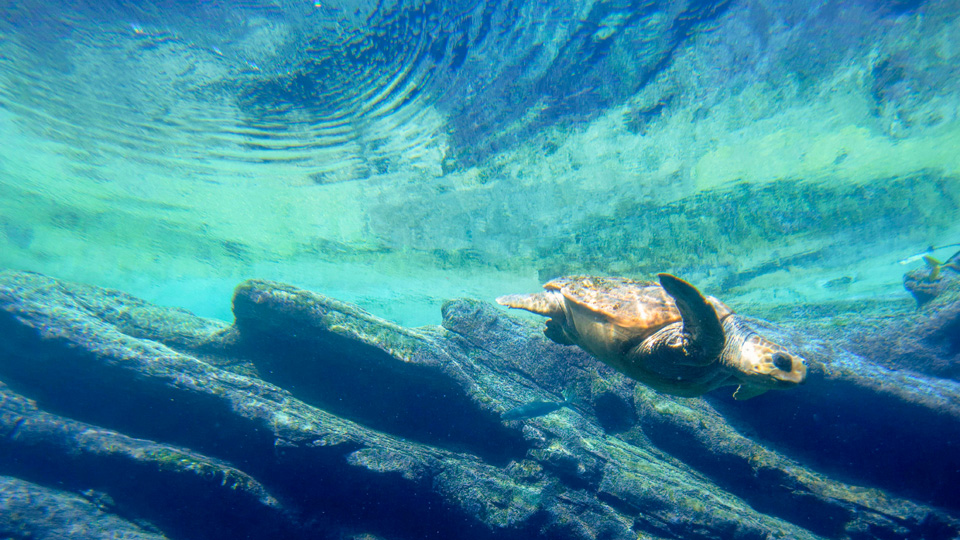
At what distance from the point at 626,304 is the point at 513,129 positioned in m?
7.37

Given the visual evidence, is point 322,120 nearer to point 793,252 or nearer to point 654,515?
point 654,515

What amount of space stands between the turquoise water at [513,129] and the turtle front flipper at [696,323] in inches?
264

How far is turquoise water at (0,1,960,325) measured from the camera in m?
7.35

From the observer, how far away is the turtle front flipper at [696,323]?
270 centimetres

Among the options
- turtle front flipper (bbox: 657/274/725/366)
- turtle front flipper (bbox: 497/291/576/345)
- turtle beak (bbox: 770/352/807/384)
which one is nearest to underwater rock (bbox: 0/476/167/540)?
turtle front flipper (bbox: 497/291/576/345)

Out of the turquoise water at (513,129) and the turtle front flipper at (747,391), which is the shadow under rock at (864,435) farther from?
the turquoise water at (513,129)

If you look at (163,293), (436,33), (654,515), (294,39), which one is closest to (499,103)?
(436,33)

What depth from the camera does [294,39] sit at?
7527mm

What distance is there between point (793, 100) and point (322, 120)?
40.7 feet

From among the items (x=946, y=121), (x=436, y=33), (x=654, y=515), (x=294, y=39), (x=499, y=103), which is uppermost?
(x=946, y=121)

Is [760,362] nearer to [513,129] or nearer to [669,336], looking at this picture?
[669,336]

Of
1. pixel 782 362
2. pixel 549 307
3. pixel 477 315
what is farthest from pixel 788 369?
pixel 477 315

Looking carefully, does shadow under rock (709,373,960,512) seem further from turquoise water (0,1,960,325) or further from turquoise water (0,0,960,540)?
turquoise water (0,1,960,325)

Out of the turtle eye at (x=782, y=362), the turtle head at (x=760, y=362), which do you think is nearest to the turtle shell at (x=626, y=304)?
the turtle head at (x=760, y=362)
